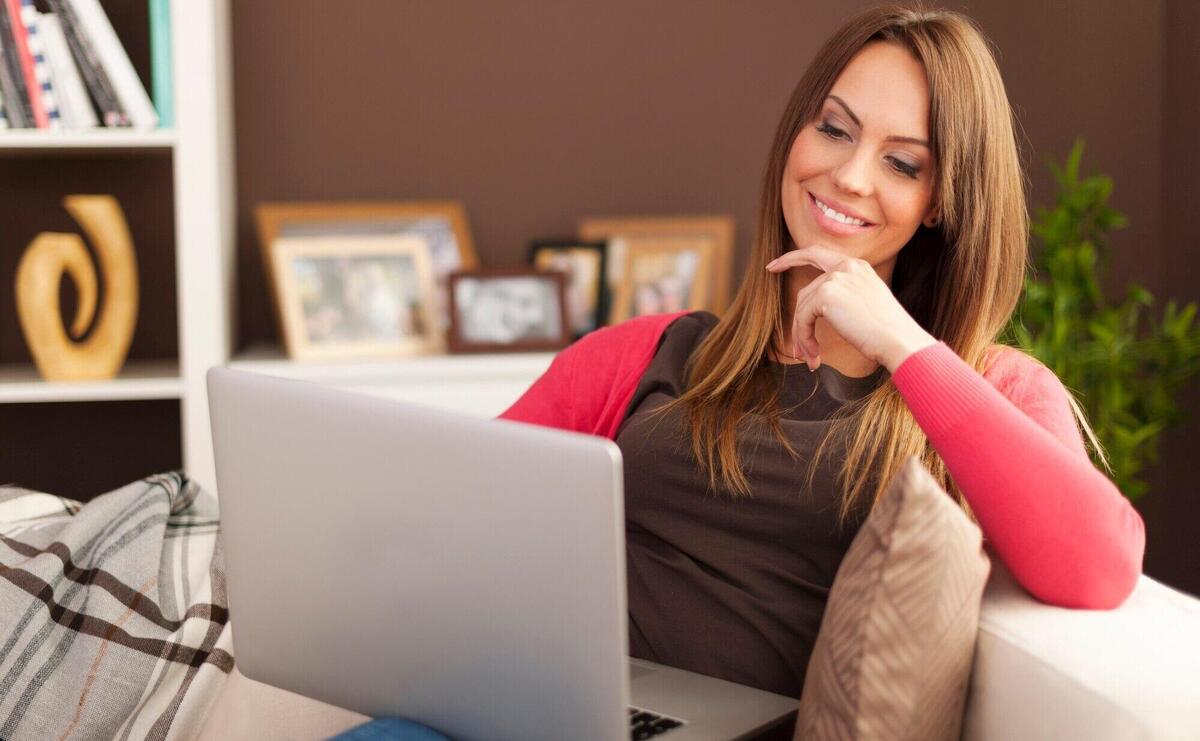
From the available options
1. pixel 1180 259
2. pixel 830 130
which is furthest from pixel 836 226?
pixel 1180 259

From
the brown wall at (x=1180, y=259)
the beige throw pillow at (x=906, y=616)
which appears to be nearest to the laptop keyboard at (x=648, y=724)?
the beige throw pillow at (x=906, y=616)

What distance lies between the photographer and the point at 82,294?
244 centimetres

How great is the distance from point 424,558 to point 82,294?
1714mm

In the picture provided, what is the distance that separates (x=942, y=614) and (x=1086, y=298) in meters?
1.79

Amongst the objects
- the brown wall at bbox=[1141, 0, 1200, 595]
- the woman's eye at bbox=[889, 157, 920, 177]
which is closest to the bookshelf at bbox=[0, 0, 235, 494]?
the woman's eye at bbox=[889, 157, 920, 177]

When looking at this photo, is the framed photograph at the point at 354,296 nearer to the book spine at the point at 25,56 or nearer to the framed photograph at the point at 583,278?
the framed photograph at the point at 583,278

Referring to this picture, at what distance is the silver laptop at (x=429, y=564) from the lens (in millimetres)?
895

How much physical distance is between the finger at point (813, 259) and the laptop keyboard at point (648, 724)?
1.87 ft

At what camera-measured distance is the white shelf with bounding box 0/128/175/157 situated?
7.82ft

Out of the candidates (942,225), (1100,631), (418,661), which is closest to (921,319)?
(942,225)

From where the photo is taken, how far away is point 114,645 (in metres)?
1.45

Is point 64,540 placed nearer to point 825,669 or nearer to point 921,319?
point 825,669

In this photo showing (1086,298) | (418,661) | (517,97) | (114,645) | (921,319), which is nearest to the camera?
(418,661)

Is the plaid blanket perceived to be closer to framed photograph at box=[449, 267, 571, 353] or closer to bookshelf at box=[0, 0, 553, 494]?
bookshelf at box=[0, 0, 553, 494]
